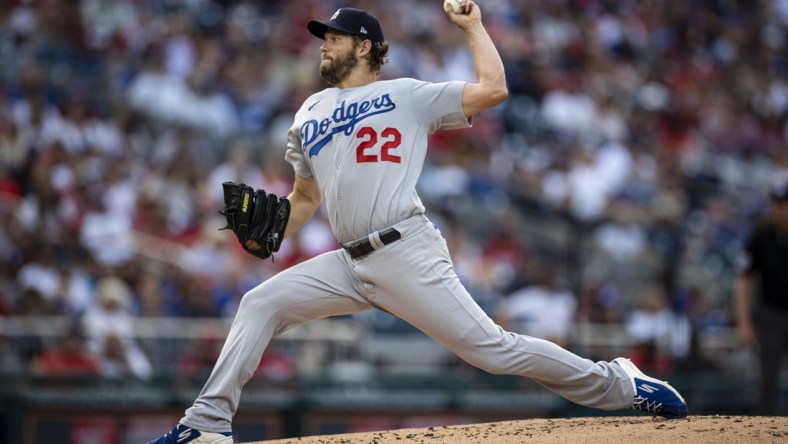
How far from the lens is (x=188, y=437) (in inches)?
203

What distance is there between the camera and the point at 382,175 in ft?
16.9

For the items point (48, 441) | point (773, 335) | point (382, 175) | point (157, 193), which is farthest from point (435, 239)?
point (157, 193)

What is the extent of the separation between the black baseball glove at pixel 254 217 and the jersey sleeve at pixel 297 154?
8.2 inches

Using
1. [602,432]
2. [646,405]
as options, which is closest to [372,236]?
[602,432]

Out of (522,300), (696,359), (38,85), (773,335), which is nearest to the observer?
(773,335)

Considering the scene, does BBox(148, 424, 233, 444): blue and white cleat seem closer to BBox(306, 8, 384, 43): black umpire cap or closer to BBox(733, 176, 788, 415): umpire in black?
BBox(306, 8, 384, 43): black umpire cap

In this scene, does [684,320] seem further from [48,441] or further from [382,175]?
[382,175]

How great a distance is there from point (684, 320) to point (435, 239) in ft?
20.2

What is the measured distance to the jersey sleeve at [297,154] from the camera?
540 cm

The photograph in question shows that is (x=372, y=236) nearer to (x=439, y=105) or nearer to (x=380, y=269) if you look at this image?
(x=380, y=269)

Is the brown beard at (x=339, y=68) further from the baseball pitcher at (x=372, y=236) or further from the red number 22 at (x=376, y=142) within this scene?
the red number 22 at (x=376, y=142)

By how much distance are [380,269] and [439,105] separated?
0.76 m

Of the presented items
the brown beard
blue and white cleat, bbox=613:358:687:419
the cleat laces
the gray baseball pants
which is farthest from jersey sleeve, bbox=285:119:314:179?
the cleat laces

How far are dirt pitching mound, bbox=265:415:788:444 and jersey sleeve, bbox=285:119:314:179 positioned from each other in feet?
4.16
